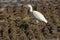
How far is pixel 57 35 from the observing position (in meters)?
9.17

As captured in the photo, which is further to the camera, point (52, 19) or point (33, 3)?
point (33, 3)

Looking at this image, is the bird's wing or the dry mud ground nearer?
the dry mud ground

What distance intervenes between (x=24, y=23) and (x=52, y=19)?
1218 millimetres

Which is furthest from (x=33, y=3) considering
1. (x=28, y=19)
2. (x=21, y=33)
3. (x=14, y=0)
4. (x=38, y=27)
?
(x=21, y=33)

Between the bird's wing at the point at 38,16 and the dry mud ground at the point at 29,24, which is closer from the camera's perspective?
the dry mud ground at the point at 29,24

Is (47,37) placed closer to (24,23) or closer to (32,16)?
(24,23)

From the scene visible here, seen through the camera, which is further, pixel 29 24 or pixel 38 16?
pixel 38 16

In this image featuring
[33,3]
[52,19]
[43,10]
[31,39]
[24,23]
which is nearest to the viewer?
[31,39]

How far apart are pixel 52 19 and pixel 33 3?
6.53ft

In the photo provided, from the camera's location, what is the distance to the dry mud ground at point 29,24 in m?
8.84

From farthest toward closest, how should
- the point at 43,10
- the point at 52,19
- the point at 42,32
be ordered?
the point at 43,10 → the point at 52,19 → the point at 42,32

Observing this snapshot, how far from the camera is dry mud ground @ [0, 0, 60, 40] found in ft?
29.0

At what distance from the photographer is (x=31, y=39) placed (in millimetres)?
8711

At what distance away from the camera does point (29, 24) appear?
9.92 m
